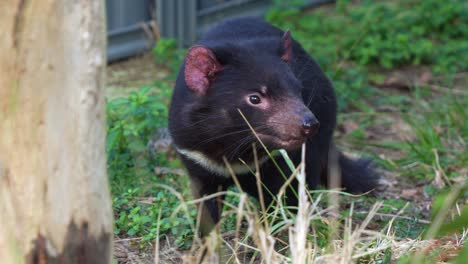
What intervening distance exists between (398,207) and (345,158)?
0.41 metres

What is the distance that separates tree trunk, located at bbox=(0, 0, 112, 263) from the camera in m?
2.23

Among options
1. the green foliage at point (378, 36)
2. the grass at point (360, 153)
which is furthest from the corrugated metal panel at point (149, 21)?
the green foliage at point (378, 36)

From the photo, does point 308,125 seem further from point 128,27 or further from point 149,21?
point 149,21

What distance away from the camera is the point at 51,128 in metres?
2.26

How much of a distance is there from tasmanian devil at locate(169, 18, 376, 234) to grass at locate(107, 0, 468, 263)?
0.15m

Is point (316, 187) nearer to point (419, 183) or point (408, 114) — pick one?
point (419, 183)

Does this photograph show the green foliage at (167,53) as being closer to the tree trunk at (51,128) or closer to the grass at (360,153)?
the grass at (360,153)

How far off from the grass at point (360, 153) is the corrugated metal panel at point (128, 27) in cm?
33

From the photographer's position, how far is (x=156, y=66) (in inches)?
259

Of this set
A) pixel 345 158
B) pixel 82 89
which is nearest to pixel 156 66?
pixel 345 158

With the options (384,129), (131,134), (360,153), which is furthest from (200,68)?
(384,129)

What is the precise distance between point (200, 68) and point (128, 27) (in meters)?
3.46

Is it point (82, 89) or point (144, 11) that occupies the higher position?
point (82, 89)

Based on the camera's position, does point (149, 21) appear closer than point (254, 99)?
No
